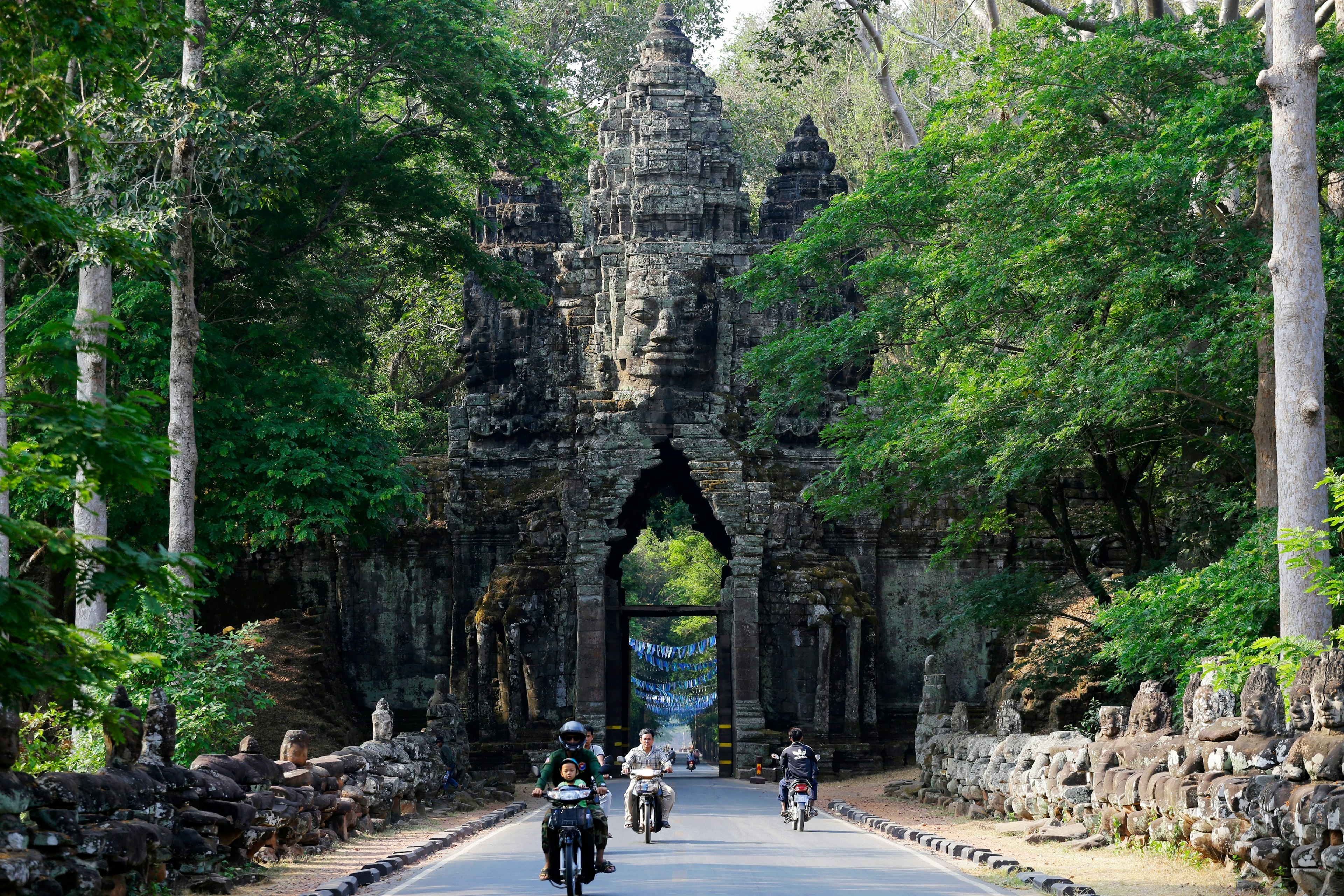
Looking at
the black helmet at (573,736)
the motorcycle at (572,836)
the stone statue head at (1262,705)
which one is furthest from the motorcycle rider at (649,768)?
the stone statue head at (1262,705)

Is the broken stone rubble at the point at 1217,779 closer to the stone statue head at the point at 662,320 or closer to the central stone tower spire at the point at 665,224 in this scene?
the stone statue head at the point at 662,320

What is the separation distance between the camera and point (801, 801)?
17.0 metres

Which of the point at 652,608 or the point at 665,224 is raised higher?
the point at 665,224

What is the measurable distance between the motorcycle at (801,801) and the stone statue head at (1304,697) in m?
7.21

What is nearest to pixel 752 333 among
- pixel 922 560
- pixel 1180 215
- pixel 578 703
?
pixel 922 560

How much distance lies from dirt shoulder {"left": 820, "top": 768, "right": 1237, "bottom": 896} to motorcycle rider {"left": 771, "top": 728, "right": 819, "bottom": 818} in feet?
4.92

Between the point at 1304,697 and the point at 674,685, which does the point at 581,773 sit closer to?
the point at 1304,697

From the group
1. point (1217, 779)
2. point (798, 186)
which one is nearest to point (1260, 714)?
point (1217, 779)

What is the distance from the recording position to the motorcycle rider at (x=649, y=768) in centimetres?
1539

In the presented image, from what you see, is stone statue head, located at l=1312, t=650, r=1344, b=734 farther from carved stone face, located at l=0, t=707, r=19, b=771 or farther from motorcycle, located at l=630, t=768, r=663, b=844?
carved stone face, located at l=0, t=707, r=19, b=771

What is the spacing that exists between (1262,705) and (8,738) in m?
9.38

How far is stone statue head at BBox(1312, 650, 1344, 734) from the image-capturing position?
10.1 m

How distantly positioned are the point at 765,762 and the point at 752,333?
9155 mm

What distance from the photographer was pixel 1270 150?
17.6 m
